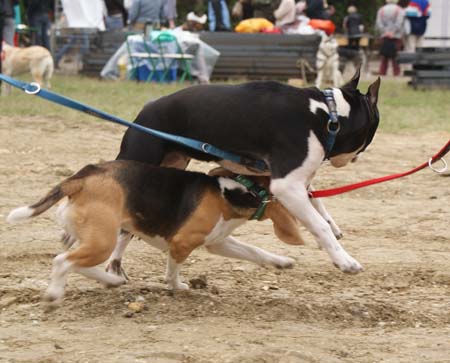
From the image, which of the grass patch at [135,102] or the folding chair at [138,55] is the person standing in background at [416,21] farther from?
the folding chair at [138,55]

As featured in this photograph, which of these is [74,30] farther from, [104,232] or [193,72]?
[104,232]

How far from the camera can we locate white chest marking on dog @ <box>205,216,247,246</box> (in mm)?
5531

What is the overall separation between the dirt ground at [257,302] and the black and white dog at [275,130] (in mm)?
461

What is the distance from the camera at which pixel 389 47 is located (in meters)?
25.1

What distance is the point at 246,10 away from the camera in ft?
88.1

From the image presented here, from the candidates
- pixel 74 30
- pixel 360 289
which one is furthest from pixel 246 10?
pixel 360 289

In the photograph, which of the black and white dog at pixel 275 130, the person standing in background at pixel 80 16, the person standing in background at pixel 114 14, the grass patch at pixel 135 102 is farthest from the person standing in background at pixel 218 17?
the black and white dog at pixel 275 130

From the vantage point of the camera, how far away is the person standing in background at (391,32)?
987 inches

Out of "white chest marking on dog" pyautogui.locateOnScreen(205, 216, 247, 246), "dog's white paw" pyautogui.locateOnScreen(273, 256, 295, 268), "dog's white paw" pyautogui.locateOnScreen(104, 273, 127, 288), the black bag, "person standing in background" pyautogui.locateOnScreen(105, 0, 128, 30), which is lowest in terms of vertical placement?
the black bag

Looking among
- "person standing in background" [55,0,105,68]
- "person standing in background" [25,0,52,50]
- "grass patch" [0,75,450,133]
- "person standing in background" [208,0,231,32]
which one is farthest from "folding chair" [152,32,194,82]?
"person standing in background" [55,0,105,68]

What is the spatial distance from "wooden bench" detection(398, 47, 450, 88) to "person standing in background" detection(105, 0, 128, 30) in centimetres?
846

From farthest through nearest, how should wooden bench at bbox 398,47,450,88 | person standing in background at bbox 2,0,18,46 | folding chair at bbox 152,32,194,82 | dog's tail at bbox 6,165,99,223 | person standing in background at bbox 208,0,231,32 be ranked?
person standing in background at bbox 208,0,231,32, folding chair at bbox 152,32,194,82, wooden bench at bbox 398,47,450,88, person standing in background at bbox 2,0,18,46, dog's tail at bbox 6,165,99,223

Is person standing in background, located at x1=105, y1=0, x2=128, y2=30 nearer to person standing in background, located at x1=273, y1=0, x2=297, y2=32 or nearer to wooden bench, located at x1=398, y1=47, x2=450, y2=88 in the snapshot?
person standing in background, located at x1=273, y1=0, x2=297, y2=32

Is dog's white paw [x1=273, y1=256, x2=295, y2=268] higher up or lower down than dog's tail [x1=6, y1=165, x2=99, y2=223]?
lower down
